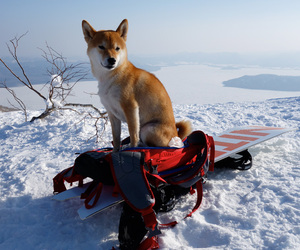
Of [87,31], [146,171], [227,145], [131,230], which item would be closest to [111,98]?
[87,31]

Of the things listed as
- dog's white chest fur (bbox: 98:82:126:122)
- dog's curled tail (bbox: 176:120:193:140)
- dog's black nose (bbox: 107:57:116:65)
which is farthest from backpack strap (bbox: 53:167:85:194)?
dog's curled tail (bbox: 176:120:193:140)

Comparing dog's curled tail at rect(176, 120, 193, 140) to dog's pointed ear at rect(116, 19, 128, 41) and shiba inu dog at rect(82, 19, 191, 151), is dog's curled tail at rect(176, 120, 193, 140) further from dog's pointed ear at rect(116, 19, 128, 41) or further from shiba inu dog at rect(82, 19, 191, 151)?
dog's pointed ear at rect(116, 19, 128, 41)

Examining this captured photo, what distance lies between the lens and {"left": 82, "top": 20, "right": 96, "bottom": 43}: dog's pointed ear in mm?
2084

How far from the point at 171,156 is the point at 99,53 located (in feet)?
3.47

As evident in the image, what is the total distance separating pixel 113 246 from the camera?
1.77 m

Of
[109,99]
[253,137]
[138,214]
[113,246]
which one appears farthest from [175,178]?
[253,137]

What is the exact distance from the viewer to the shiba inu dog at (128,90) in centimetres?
202

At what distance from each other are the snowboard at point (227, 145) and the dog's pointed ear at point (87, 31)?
51.6 inches

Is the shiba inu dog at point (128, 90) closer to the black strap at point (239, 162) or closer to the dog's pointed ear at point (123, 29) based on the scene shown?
the dog's pointed ear at point (123, 29)

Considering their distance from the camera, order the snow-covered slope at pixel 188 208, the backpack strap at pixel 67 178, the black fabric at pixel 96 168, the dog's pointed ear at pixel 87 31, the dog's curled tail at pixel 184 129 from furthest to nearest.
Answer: the dog's curled tail at pixel 184 129 < the backpack strap at pixel 67 178 < the dog's pointed ear at pixel 87 31 < the black fabric at pixel 96 168 < the snow-covered slope at pixel 188 208

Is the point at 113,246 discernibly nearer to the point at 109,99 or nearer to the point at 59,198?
the point at 59,198

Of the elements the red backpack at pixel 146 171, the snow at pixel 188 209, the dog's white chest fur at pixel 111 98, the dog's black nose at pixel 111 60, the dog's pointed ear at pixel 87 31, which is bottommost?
the snow at pixel 188 209

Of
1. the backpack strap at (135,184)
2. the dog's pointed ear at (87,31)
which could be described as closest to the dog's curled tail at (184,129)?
the backpack strap at (135,184)

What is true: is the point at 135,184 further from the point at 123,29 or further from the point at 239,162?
the point at 239,162
